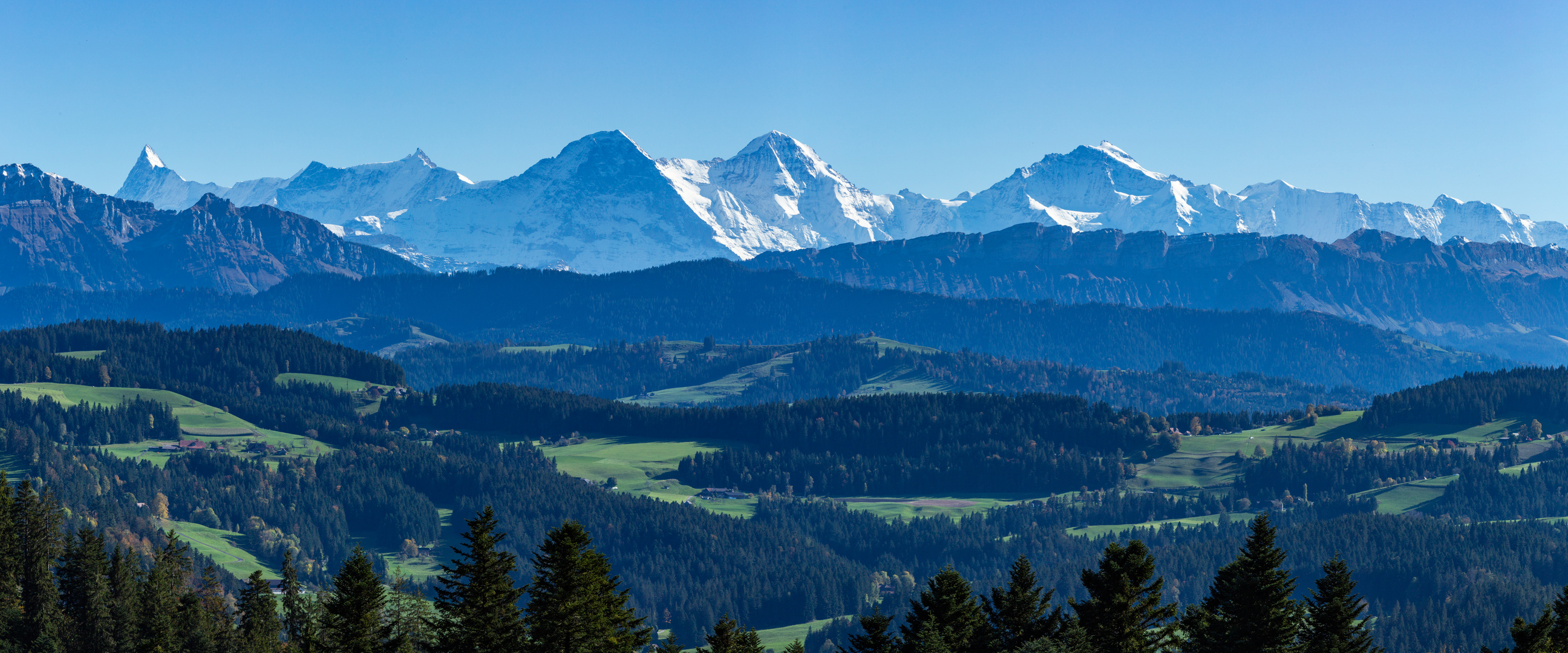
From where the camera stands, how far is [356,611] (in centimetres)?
9081

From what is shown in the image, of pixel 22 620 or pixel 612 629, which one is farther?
pixel 22 620

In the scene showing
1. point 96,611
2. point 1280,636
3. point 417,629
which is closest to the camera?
point 1280,636

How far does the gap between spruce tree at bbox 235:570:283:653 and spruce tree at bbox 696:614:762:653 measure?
191ft

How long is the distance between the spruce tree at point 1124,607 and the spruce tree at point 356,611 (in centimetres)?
3921

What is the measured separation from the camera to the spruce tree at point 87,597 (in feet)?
441

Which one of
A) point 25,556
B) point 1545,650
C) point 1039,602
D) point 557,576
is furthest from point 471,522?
point 25,556

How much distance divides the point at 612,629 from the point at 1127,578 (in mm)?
26228

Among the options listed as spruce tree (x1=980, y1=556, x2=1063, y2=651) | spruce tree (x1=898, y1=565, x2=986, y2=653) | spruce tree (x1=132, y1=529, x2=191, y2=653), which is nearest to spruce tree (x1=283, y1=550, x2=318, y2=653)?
spruce tree (x1=132, y1=529, x2=191, y2=653)

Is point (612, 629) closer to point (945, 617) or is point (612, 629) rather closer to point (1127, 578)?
point (945, 617)

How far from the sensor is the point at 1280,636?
79.6 meters

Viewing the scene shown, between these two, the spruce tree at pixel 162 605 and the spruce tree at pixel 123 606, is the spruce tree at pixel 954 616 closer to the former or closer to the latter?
the spruce tree at pixel 162 605

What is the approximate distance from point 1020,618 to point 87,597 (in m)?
89.5

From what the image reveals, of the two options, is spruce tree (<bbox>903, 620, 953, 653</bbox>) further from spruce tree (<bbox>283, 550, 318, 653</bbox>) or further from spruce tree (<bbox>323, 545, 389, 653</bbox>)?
spruce tree (<bbox>283, 550, 318, 653</bbox>)

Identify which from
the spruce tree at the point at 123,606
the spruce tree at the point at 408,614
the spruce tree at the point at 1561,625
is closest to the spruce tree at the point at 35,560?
the spruce tree at the point at 123,606
